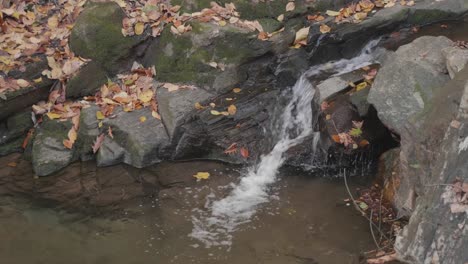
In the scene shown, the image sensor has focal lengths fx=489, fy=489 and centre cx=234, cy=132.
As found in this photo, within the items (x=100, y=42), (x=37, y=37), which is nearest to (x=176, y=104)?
(x=100, y=42)

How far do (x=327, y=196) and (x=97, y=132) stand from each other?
10.4 ft

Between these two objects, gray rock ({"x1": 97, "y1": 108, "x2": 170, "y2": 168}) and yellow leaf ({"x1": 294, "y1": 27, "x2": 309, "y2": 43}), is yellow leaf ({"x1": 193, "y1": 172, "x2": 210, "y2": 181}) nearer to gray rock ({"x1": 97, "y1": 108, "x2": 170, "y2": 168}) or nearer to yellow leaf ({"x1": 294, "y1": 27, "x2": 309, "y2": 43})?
gray rock ({"x1": 97, "y1": 108, "x2": 170, "y2": 168})

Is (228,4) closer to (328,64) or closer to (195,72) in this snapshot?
(195,72)

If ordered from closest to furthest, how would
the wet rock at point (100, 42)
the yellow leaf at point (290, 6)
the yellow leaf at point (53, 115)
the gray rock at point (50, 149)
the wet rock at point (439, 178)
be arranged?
1. the wet rock at point (439, 178)
2. the gray rock at point (50, 149)
3. the yellow leaf at point (53, 115)
4. the wet rock at point (100, 42)
5. the yellow leaf at point (290, 6)

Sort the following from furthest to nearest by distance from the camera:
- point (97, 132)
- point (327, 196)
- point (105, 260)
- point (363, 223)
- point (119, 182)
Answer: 1. point (97, 132)
2. point (119, 182)
3. point (327, 196)
4. point (363, 223)
5. point (105, 260)

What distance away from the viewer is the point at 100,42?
7195 mm

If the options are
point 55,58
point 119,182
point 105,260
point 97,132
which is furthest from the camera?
point 55,58

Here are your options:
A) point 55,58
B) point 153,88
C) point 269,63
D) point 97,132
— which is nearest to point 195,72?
point 153,88

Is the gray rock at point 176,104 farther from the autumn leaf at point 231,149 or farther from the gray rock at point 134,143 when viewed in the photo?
the autumn leaf at point 231,149

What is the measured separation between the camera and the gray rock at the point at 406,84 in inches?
217

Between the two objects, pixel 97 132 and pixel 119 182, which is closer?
pixel 119 182

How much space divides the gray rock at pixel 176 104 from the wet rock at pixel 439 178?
9.58 feet

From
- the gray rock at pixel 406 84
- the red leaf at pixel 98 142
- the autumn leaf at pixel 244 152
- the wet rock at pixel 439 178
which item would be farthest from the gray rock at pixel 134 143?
the wet rock at pixel 439 178

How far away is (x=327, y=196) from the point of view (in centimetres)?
571
